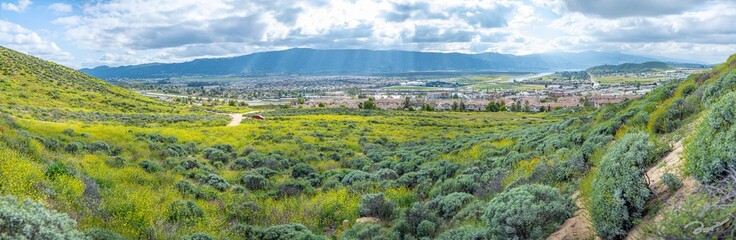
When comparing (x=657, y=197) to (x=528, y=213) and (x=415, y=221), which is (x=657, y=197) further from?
(x=415, y=221)

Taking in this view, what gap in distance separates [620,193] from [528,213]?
58.9 inches

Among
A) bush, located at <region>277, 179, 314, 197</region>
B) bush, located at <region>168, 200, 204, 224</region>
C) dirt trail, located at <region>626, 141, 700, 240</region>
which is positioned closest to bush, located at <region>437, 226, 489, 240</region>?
dirt trail, located at <region>626, 141, 700, 240</region>

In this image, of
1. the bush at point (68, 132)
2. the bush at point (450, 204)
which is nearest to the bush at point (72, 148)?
the bush at point (68, 132)

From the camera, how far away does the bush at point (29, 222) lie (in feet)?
17.1

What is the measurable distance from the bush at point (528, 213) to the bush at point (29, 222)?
675cm

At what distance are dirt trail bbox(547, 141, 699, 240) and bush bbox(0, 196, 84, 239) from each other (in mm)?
7826

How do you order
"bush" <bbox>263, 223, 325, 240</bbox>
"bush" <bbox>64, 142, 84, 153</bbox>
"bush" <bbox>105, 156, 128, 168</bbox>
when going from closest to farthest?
"bush" <bbox>263, 223, 325, 240</bbox> → "bush" <bbox>105, 156, 128, 168</bbox> → "bush" <bbox>64, 142, 84, 153</bbox>

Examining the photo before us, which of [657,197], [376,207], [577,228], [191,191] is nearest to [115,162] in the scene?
[191,191]

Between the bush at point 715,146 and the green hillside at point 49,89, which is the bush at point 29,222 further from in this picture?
the green hillside at point 49,89

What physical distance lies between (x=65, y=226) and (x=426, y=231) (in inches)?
281

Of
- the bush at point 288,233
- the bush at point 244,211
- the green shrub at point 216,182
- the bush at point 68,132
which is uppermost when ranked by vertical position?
the bush at point 68,132

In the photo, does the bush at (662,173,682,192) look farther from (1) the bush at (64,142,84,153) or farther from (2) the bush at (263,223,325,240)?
(1) the bush at (64,142,84,153)

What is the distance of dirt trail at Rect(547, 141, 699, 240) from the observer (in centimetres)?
572

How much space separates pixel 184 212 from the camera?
1111cm
